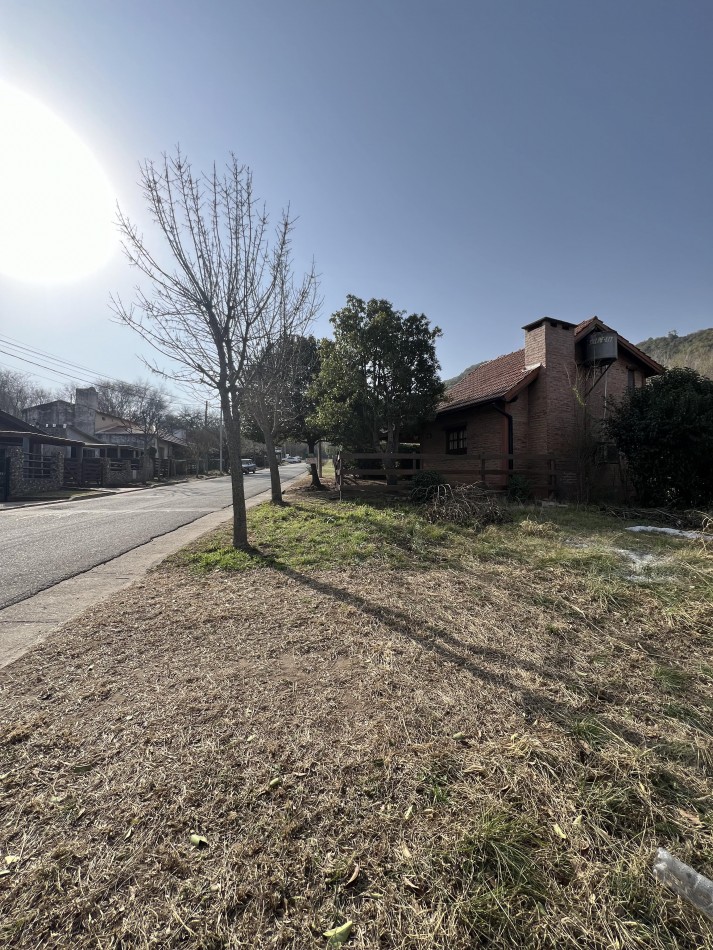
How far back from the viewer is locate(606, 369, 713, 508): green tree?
9586mm

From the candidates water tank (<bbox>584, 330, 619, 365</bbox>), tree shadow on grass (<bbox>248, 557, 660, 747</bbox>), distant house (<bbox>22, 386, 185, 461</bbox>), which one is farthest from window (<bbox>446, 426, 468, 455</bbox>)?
distant house (<bbox>22, 386, 185, 461</bbox>)

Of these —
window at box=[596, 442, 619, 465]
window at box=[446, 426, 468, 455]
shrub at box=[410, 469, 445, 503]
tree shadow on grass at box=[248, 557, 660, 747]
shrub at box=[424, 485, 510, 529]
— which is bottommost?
tree shadow on grass at box=[248, 557, 660, 747]

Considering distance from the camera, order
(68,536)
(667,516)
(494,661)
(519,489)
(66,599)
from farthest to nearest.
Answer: (519,489), (667,516), (68,536), (66,599), (494,661)

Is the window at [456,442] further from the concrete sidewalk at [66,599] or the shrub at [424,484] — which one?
the concrete sidewalk at [66,599]

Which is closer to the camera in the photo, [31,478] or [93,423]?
[31,478]

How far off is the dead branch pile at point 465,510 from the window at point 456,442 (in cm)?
547

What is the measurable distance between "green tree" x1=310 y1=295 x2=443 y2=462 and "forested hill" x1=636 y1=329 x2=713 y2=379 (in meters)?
33.3

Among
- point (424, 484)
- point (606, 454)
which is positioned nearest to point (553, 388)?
point (606, 454)

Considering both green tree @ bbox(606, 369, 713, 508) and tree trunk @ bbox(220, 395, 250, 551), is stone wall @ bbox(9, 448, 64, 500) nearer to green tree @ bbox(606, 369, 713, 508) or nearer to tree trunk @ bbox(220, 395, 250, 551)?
tree trunk @ bbox(220, 395, 250, 551)

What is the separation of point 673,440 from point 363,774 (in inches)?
448

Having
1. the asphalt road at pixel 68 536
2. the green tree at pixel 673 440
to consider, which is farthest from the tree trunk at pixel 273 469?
the green tree at pixel 673 440

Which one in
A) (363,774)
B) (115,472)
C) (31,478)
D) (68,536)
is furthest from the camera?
(115,472)

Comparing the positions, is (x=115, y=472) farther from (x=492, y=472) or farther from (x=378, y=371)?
(x=492, y=472)

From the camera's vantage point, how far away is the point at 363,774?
1899 mm
